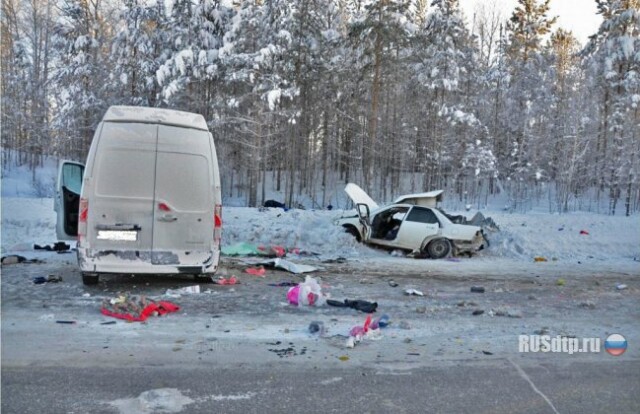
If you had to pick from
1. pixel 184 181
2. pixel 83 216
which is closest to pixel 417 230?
pixel 184 181

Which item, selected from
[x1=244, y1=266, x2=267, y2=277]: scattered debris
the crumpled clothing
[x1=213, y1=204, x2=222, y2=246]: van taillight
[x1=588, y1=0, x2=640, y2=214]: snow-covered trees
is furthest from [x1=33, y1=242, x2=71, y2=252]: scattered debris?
[x1=588, y1=0, x2=640, y2=214]: snow-covered trees

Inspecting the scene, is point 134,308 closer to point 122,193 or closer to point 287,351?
point 122,193

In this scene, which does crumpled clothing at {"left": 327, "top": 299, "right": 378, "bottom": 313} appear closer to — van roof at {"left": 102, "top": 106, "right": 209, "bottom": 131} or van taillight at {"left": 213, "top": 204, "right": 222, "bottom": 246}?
van taillight at {"left": 213, "top": 204, "right": 222, "bottom": 246}

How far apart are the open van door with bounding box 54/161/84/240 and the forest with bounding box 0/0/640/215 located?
1672cm

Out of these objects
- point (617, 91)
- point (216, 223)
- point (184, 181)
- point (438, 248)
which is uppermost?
point (617, 91)

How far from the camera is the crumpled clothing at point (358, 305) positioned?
24.0ft

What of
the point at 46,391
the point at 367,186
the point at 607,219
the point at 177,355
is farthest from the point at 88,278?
the point at 367,186

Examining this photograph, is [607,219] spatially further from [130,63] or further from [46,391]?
[130,63]

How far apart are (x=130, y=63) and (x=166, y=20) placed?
3256mm

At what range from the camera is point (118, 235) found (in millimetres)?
7523

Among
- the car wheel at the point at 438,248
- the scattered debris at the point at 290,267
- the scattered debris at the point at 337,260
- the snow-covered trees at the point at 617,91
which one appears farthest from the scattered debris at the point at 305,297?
the snow-covered trees at the point at 617,91

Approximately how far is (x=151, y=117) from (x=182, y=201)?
145cm

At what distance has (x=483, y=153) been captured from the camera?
35219mm

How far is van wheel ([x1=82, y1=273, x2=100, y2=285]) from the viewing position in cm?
806
